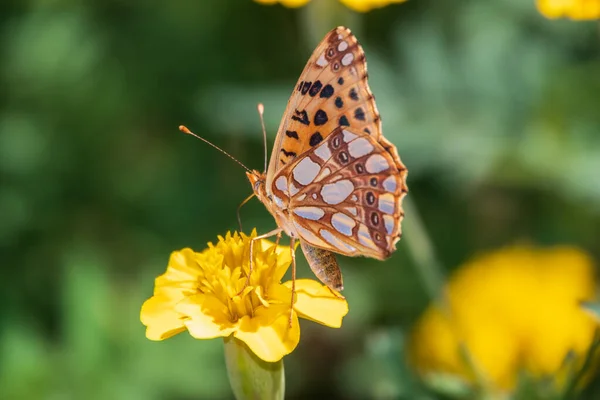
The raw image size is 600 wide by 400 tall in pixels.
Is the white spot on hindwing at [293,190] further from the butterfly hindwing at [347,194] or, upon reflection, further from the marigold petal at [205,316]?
the marigold petal at [205,316]

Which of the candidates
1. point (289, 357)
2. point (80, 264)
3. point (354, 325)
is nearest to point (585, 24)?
point (354, 325)

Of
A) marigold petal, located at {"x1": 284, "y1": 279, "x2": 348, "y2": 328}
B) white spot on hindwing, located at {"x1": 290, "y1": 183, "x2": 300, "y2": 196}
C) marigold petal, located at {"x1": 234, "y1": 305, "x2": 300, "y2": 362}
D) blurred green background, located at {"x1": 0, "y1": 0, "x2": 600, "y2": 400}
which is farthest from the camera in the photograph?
blurred green background, located at {"x1": 0, "y1": 0, "x2": 600, "y2": 400}

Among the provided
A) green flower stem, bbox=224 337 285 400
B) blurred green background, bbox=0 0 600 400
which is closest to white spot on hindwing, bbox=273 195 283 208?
green flower stem, bbox=224 337 285 400

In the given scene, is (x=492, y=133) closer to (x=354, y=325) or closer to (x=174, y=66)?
(x=354, y=325)

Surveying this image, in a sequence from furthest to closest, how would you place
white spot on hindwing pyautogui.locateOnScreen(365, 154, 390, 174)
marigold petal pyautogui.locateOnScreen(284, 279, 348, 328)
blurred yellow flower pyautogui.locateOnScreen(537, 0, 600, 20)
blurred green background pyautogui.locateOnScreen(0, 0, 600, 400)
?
blurred green background pyautogui.locateOnScreen(0, 0, 600, 400) < blurred yellow flower pyautogui.locateOnScreen(537, 0, 600, 20) < white spot on hindwing pyautogui.locateOnScreen(365, 154, 390, 174) < marigold petal pyautogui.locateOnScreen(284, 279, 348, 328)

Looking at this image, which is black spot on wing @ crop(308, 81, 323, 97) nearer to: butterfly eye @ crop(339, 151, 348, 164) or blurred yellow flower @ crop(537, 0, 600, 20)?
butterfly eye @ crop(339, 151, 348, 164)

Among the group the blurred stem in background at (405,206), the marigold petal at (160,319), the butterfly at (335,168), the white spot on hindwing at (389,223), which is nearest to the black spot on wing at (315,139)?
the butterfly at (335,168)
